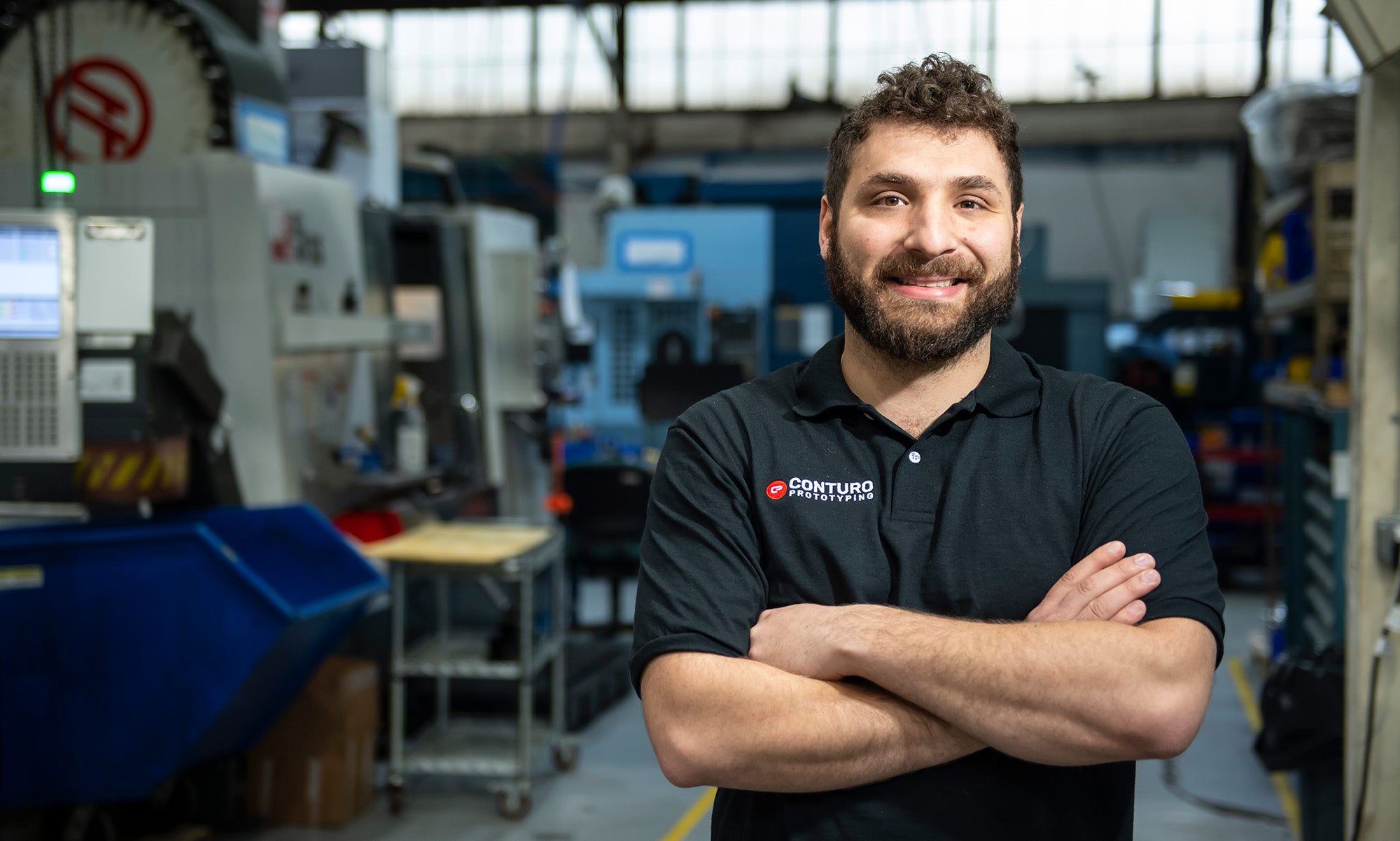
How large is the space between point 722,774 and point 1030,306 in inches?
283

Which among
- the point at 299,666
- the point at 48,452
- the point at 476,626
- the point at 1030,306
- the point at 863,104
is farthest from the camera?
the point at 1030,306

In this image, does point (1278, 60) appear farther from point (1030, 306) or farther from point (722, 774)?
point (722, 774)

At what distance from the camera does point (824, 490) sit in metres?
1.27

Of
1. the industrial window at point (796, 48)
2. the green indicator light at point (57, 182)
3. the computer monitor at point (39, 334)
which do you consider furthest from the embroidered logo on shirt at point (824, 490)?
the industrial window at point (796, 48)

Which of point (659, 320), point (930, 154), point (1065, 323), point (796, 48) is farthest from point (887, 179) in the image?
point (796, 48)

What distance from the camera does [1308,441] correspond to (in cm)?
403

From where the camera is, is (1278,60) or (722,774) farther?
(1278,60)

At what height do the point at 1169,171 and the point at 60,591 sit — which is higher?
the point at 1169,171

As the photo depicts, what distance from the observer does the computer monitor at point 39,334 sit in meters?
2.49

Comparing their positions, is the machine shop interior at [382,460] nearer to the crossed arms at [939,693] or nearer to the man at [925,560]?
the man at [925,560]

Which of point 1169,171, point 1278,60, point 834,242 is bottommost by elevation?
point 834,242

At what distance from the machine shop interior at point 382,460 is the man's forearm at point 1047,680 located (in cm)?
22

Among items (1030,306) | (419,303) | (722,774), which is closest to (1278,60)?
(1030,306)

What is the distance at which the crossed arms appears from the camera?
115cm
